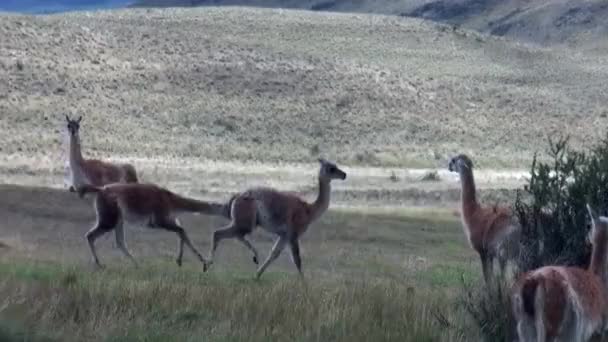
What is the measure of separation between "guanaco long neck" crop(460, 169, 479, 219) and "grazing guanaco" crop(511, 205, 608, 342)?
6468 mm

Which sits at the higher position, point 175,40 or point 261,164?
point 175,40

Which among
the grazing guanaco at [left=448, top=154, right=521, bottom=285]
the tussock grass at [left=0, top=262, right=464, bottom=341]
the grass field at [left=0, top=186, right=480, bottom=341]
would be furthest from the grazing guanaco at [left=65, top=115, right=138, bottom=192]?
the tussock grass at [left=0, top=262, right=464, bottom=341]

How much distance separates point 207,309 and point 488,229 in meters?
4.77

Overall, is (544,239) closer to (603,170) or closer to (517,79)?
(603,170)

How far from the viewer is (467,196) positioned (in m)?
18.0

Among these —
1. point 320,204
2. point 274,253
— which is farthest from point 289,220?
point 274,253

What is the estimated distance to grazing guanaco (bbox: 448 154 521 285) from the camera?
1636cm

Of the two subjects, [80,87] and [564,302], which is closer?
[564,302]

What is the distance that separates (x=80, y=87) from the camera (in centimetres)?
6725

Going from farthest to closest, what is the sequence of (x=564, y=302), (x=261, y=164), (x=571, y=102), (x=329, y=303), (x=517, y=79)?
1. (x=517, y=79)
2. (x=571, y=102)
3. (x=261, y=164)
4. (x=329, y=303)
5. (x=564, y=302)

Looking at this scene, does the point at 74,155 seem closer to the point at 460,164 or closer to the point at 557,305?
the point at 460,164

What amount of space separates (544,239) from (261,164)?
4277cm

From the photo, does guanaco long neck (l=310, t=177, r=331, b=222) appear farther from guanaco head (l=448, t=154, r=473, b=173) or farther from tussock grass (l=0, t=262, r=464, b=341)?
tussock grass (l=0, t=262, r=464, b=341)

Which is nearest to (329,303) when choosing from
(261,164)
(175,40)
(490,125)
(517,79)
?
(261,164)
